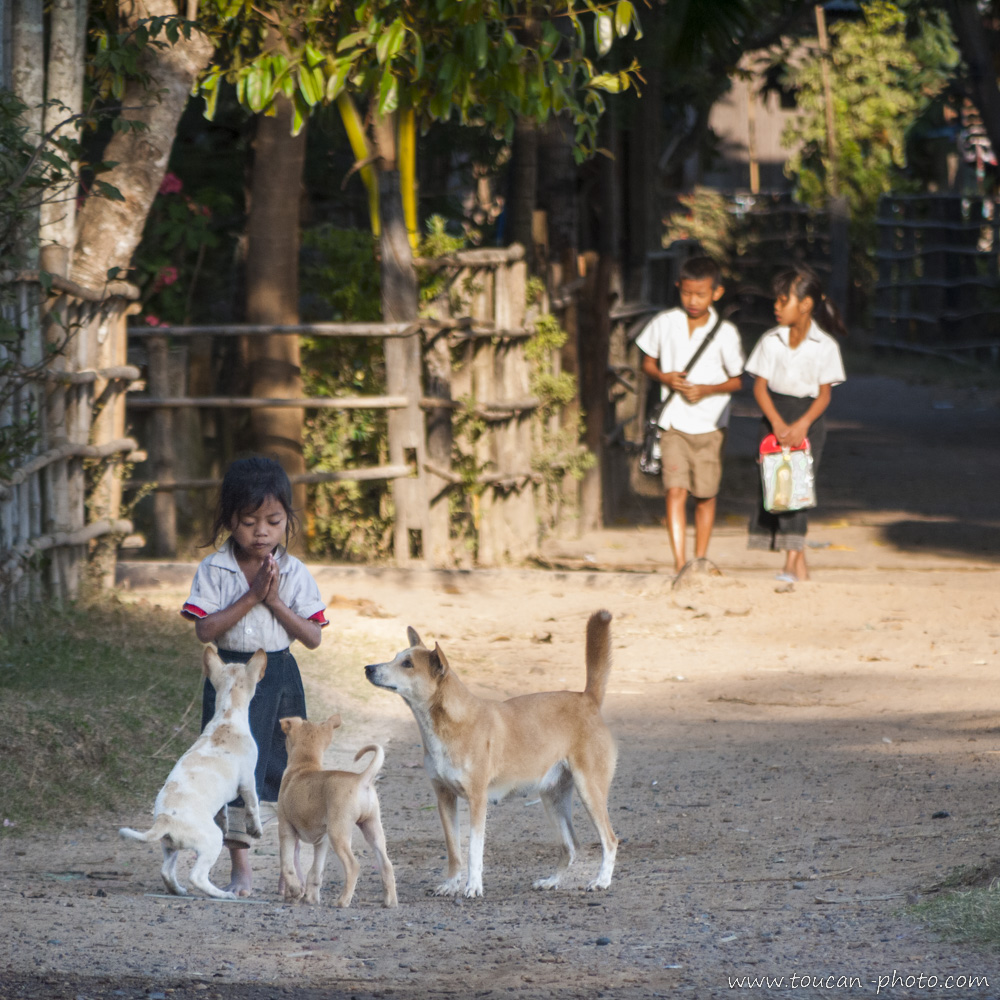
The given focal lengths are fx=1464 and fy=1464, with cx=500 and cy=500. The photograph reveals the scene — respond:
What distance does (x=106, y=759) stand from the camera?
5.70 m

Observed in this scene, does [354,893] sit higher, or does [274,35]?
[274,35]

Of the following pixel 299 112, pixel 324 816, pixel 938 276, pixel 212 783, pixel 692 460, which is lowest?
pixel 324 816

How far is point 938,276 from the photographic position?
2420 centimetres

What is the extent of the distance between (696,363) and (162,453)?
11.5ft

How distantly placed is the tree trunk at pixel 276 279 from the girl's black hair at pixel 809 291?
10.9 feet

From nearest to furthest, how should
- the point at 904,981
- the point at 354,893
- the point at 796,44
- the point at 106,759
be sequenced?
the point at 904,981 → the point at 354,893 → the point at 106,759 → the point at 796,44

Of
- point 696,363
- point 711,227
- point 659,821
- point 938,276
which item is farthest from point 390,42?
point 711,227

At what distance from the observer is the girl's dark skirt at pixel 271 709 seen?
4.65 m

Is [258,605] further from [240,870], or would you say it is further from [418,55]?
[418,55]

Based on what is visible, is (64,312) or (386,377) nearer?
(64,312)

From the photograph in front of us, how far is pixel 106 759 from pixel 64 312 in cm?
278

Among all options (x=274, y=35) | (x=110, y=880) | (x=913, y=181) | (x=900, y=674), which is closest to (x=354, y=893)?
(x=110, y=880)

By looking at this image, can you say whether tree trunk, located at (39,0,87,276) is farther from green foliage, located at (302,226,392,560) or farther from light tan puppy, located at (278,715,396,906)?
light tan puppy, located at (278,715,396,906)

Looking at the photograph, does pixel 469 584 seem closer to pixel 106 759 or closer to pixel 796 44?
pixel 106 759
